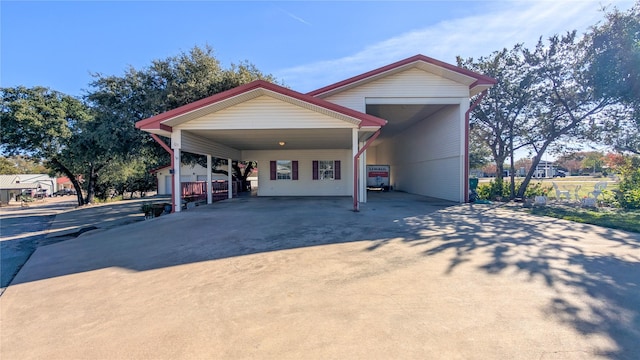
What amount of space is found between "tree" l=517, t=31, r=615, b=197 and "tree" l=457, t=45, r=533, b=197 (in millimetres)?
471

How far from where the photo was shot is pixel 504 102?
15.2m

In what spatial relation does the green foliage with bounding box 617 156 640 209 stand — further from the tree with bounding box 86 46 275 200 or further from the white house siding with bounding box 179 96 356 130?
the tree with bounding box 86 46 275 200

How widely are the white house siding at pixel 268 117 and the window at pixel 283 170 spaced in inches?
289

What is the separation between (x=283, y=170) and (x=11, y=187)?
4257 cm

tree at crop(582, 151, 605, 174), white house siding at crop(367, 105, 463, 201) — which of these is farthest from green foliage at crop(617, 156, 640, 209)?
white house siding at crop(367, 105, 463, 201)

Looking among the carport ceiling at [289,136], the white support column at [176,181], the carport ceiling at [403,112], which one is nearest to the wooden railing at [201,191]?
the white support column at [176,181]

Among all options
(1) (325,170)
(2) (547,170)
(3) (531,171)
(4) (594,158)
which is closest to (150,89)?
(1) (325,170)

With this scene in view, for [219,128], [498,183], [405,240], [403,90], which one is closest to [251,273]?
[405,240]

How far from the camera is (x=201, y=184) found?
1470 centimetres

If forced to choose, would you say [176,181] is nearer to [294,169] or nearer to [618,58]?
[294,169]

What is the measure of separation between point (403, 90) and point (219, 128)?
8.07 m

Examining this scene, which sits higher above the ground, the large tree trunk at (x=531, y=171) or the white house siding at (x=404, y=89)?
the white house siding at (x=404, y=89)

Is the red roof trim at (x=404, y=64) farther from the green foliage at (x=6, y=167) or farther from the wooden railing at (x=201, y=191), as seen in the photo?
the green foliage at (x=6, y=167)

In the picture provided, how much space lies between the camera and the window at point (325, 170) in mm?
16922
